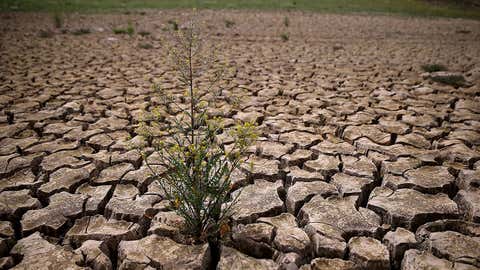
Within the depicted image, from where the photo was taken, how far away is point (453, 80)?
4859 millimetres

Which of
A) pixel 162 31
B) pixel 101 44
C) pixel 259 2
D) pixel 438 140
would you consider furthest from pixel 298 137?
pixel 259 2

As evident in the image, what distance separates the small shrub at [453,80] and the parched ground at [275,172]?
0.16m

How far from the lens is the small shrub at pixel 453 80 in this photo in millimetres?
4843

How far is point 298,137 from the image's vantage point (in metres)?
3.13

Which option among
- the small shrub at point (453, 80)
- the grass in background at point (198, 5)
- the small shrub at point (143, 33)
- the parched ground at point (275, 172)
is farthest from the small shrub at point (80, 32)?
the small shrub at point (453, 80)

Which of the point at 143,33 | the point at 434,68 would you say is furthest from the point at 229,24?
the point at 434,68

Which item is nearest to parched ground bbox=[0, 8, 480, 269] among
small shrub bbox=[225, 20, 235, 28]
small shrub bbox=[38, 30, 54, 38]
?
small shrub bbox=[38, 30, 54, 38]

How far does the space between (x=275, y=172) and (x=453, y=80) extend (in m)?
3.75

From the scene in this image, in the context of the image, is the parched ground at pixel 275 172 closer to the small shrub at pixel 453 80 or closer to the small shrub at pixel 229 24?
the small shrub at pixel 453 80

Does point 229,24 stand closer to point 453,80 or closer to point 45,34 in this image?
point 45,34

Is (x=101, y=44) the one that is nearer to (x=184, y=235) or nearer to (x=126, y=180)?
(x=126, y=180)

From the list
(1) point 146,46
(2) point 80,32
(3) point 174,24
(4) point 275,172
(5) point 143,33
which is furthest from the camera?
(3) point 174,24

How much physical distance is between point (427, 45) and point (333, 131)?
20.7 ft

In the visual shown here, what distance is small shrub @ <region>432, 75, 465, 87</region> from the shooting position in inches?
191
